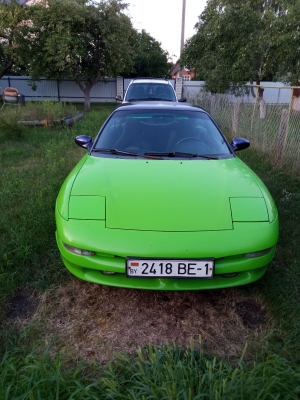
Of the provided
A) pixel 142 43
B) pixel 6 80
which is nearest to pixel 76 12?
pixel 6 80

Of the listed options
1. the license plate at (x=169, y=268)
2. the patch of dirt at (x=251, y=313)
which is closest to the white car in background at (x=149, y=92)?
the patch of dirt at (x=251, y=313)

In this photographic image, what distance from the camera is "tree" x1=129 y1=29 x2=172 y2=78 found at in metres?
30.9

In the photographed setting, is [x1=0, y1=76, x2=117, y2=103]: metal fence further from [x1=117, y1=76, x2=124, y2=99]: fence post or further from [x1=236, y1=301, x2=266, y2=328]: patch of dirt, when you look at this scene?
[x1=236, y1=301, x2=266, y2=328]: patch of dirt

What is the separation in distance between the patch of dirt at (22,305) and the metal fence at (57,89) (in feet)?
75.1

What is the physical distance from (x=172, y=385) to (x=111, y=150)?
227cm

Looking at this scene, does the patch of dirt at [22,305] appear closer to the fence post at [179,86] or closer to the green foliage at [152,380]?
the green foliage at [152,380]

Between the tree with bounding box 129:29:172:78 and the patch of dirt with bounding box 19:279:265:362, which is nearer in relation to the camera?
the patch of dirt with bounding box 19:279:265:362

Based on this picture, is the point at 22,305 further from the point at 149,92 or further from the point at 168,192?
the point at 149,92

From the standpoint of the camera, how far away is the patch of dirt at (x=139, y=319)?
2.20 meters

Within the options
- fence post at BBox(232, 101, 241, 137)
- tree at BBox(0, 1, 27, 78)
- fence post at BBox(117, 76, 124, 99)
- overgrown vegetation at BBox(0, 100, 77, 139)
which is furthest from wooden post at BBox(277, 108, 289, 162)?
fence post at BBox(117, 76, 124, 99)

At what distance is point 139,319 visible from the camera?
2445mm

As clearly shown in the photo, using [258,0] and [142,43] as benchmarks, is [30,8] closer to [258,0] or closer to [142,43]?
[258,0]

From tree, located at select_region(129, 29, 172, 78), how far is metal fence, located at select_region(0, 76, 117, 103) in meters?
6.42

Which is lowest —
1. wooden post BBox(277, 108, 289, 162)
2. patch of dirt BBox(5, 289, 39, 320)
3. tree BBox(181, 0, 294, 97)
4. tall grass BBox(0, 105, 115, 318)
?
patch of dirt BBox(5, 289, 39, 320)
